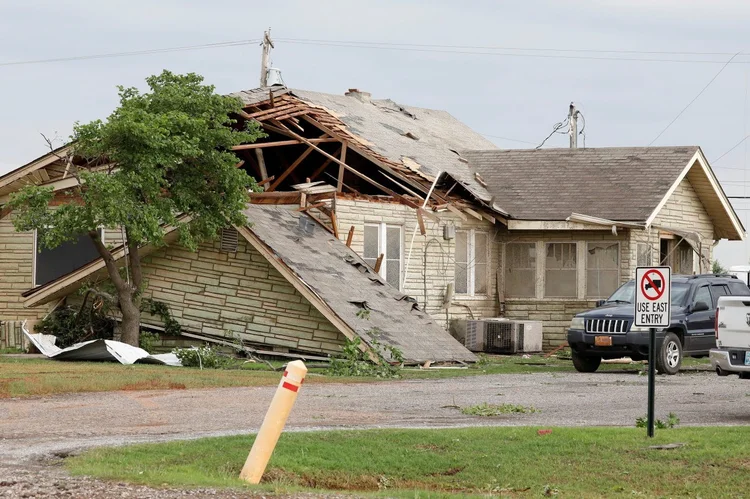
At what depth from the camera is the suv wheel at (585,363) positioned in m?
23.9

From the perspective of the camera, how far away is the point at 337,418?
15.2 m

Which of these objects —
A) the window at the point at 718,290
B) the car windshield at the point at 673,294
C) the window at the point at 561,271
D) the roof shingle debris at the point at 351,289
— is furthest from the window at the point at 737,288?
the window at the point at 561,271

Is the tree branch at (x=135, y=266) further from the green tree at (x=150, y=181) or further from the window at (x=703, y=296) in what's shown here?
the window at (x=703, y=296)

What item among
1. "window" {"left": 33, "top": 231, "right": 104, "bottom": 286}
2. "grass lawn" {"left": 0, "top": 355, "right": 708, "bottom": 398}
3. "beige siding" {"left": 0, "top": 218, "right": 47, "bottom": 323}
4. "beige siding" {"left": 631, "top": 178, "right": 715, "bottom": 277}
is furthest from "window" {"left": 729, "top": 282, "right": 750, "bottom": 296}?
A: "beige siding" {"left": 0, "top": 218, "right": 47, "bottom": 323}

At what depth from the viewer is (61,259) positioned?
30141 mm

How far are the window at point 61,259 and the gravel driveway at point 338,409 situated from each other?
11785 mm

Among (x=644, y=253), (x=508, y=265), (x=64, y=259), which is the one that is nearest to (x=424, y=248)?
(x=508, y=265)

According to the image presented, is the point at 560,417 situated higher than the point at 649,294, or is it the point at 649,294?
the point at 649,294

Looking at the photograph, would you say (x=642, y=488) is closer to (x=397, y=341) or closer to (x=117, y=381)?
(x=117, y=381)

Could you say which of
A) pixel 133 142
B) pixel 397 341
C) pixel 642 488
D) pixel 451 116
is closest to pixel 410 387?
pixel 397 341

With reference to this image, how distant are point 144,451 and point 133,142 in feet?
43.3

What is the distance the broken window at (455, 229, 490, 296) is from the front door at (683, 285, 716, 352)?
8.33 metres

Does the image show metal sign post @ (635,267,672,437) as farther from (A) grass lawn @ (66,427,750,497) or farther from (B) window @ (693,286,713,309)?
(B) window @ (693,286,713,309)

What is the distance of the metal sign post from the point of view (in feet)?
40.9
